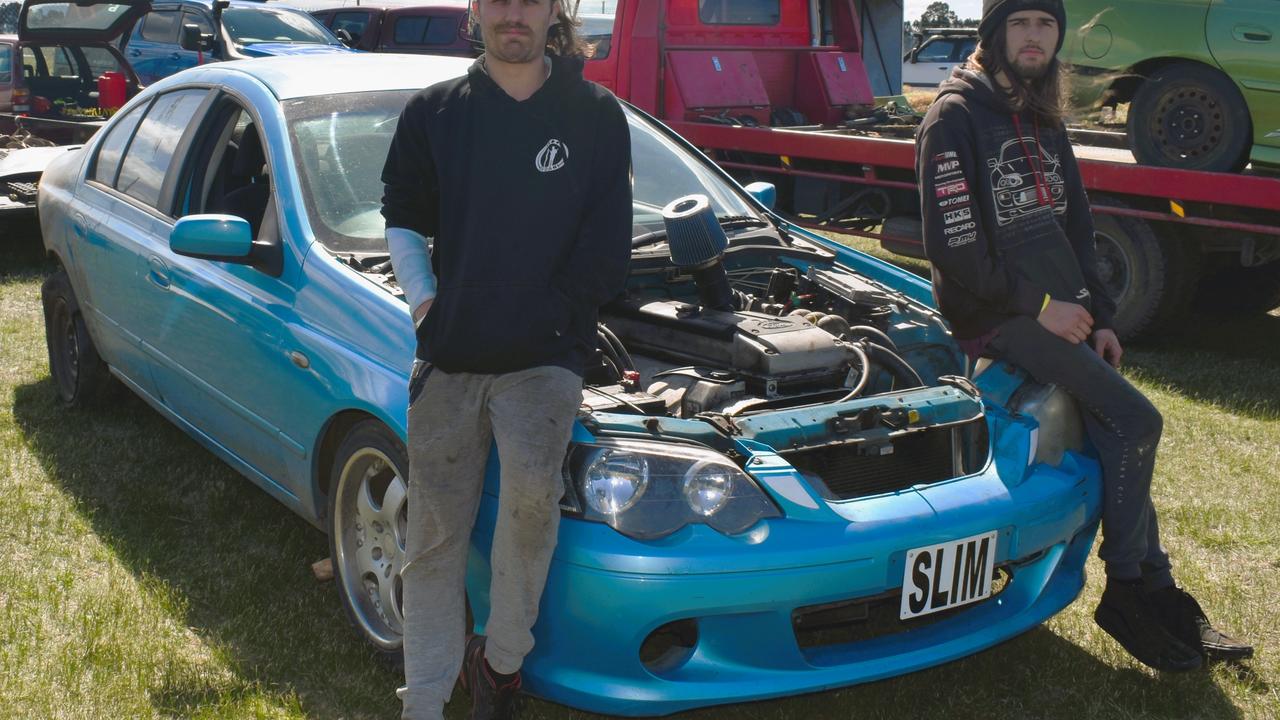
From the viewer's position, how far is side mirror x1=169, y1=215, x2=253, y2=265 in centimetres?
332

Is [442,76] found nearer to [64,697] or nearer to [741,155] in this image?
[64,697]

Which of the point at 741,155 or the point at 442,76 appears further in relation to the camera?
the point at 741,155

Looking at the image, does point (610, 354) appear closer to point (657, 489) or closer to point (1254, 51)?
point (657, 489)

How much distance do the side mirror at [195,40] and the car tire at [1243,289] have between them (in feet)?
34.1

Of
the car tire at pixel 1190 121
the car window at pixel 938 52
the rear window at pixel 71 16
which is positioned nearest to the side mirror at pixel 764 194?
the car tire at pixel 1190 121

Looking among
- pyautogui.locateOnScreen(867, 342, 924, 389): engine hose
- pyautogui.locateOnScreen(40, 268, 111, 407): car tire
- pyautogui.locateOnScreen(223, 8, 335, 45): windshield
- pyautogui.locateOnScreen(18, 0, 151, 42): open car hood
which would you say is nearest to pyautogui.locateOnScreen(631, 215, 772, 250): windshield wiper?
pyautogui.locateOnScreen(867, 342, 924, 389): engine hose

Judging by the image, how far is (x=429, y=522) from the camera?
8.60 ft

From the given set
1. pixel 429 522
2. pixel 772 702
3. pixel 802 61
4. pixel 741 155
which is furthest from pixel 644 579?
pixel 802 61

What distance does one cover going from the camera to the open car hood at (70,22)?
9430mm

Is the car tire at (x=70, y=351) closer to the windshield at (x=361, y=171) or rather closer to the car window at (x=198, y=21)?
the windshield at (x=361, y=171)

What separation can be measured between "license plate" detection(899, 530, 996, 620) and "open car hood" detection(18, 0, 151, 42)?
8.53 m

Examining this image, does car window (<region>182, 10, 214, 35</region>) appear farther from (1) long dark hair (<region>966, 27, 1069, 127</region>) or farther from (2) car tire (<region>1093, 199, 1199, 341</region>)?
(1) long dark hair (<region>966, 27, 1069, 127</region>)

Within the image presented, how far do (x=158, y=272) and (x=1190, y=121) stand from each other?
5.24m

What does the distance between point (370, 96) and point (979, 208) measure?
1.91m
